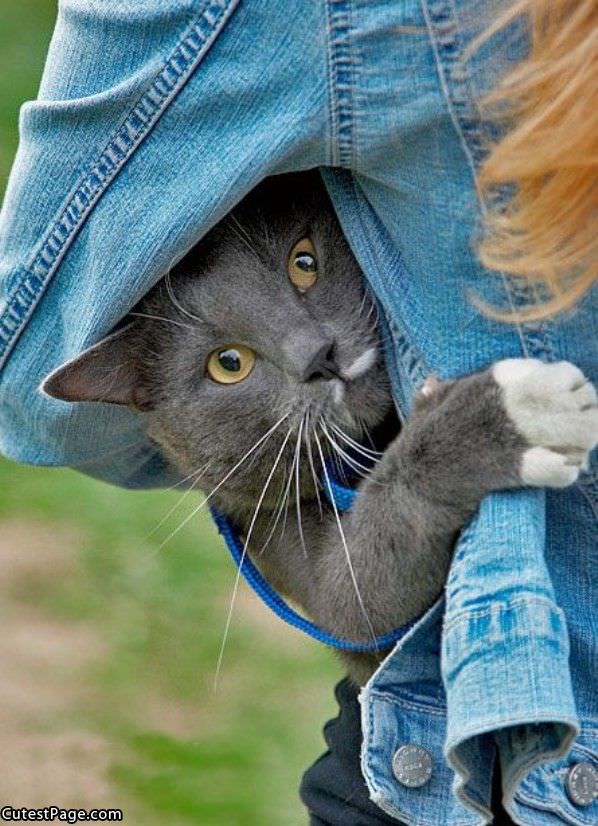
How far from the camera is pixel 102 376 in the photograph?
5.94ft

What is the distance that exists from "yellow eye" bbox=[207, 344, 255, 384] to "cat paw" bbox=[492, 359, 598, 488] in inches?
16.1

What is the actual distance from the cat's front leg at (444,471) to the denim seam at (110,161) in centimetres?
40

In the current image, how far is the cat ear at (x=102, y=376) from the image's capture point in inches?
67.6

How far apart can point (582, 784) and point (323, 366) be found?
54 centimetres

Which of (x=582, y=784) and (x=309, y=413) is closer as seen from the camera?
(x=582, y=784)

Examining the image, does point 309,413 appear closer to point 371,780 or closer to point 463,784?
point 371,780

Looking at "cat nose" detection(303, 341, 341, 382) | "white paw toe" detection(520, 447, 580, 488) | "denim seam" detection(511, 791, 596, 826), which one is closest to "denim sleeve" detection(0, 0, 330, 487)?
"cat nose" detection(303, 341, 341, 382)

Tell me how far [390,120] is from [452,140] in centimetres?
6

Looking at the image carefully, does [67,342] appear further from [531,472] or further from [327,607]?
[531,472]

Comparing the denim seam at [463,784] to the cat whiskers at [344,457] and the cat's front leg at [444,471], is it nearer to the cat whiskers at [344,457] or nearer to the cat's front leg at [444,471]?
the cat's front leg at [444,471]

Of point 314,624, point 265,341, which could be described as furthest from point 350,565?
point 265,341

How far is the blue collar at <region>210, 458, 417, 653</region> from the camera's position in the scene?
170 cm

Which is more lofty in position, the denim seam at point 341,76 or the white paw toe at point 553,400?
the denim seam at point 341,76

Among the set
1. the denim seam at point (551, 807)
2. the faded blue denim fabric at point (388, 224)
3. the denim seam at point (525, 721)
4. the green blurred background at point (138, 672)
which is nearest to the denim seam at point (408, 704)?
the faded blue denim fabric at point (388, 224)
